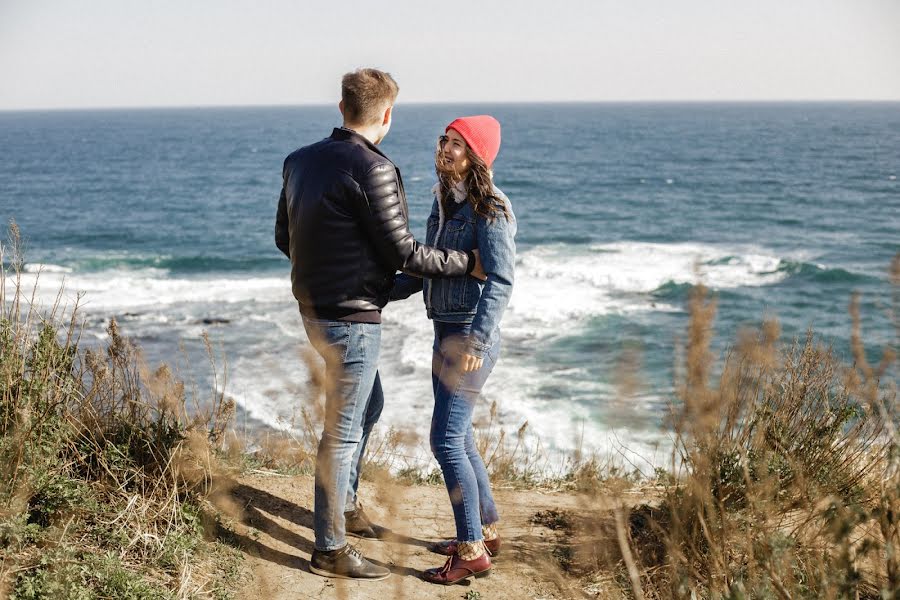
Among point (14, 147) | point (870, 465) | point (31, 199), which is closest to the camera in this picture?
point (870, 465)

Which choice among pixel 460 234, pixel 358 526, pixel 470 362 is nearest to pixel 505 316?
pixel 358 526

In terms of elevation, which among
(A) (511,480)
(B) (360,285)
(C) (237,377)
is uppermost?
(B) (360,285)

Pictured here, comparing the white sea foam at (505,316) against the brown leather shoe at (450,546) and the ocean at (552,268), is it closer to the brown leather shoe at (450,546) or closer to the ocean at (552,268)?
the ocean at (552,268)

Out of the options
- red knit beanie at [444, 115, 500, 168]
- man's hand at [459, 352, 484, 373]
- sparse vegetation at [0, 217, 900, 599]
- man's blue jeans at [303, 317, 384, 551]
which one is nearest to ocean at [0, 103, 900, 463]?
man's blue jeans at [303, 317, 384, 551]

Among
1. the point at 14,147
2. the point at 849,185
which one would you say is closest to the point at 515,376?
the point at 849,185

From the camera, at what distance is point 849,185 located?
47125 mm

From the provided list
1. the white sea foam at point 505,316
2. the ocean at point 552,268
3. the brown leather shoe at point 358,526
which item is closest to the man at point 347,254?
the ocean at point 552,268

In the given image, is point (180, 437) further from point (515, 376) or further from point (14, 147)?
point (14, 147)

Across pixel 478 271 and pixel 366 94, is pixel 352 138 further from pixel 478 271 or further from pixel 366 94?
pixel 478 271

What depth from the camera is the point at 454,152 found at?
3.31m

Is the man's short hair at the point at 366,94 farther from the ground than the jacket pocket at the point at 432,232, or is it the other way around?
the man's short hair at the point at 366,94

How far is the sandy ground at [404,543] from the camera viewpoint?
3.48 m

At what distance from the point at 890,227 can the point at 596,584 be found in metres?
35.5

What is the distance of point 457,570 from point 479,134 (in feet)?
6.76
